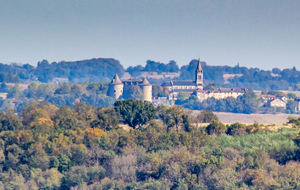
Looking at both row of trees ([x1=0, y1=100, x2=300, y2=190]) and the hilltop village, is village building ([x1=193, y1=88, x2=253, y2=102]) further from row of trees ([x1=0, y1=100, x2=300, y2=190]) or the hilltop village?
row of trees ([x1=0, y1=100, x2=300, y2=190])

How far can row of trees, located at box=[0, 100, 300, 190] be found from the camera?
28.6 m

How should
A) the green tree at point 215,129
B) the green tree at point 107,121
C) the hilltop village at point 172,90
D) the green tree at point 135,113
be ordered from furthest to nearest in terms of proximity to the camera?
the hilltop village at point 172,90 → the green tree at point 135,113 → the green tree at point 107,121 → the green tree at point 215,129

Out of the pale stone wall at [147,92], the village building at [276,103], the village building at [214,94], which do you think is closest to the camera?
the village building at [276,103]

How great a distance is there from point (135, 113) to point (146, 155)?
11.3 m

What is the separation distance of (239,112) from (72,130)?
277ft

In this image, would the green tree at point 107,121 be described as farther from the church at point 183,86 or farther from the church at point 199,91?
the church at point 183,86

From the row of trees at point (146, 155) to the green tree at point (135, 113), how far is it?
113 cm

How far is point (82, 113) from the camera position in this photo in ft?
153

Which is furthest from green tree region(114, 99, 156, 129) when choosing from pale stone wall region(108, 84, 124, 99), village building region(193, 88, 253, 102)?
pale stone wall region(108, 84, 124, 99)

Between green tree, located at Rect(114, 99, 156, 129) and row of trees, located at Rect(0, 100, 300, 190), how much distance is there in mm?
1127

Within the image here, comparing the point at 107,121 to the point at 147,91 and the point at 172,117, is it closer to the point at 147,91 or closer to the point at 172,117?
the point at 172,117

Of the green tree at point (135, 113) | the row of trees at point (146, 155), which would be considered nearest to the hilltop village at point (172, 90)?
the green tree at point (135, 113)

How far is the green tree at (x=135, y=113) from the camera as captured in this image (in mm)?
42750

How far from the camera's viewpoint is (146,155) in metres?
32.0
